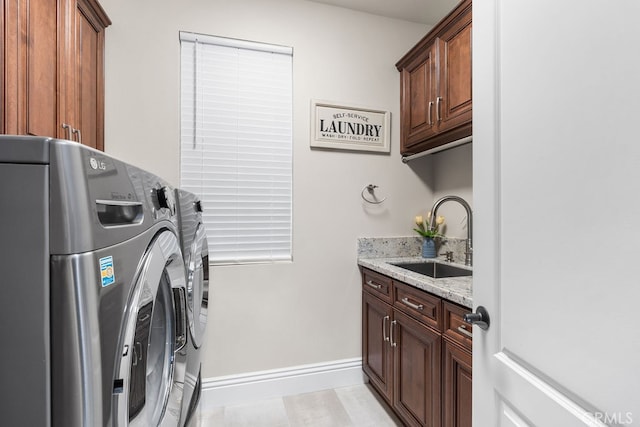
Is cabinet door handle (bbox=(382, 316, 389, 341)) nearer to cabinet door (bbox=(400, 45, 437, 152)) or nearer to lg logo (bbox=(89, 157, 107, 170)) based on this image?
cabinet door (bbox=(400, 45, 437, 152))

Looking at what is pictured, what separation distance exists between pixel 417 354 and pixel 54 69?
2.14 meters

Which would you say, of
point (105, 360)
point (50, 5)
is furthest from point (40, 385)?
point (50, 5)

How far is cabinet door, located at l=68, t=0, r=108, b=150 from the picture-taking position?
1391 mm

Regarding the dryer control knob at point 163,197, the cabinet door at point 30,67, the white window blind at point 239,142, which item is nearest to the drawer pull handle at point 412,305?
the white window blind at point 239,142

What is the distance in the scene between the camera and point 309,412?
5.94 feet

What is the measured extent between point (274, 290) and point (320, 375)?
70 cm

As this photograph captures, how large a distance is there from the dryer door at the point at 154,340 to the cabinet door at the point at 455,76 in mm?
1572

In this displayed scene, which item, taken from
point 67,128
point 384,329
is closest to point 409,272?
point 384,329

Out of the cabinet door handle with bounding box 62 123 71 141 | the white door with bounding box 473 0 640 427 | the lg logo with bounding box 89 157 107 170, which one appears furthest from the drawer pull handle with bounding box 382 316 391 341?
the cabinet door handle with bounding box 62 123 71 141

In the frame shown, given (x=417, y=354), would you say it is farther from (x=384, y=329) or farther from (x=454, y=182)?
(x=454, y=182)

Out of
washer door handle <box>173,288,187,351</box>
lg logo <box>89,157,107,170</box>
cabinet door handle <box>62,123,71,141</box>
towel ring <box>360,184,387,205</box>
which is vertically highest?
cabinet door handle <box>62,123,71,141</box>

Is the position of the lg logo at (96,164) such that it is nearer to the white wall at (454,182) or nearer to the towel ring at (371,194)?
the towel ring at (371,194)

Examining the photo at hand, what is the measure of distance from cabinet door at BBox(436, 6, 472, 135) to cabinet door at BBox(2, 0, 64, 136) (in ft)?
6.40

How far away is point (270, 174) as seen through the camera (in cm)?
202
